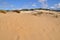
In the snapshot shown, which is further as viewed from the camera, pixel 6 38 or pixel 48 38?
pixel 48 38

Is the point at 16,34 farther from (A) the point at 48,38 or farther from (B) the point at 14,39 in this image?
(A) the point at 48,38

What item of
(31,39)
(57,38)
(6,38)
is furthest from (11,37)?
(57,38)

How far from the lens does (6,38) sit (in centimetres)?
479

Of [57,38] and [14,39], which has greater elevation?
[14,39]

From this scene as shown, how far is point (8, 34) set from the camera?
513 centimetres

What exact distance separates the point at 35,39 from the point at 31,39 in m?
0.14

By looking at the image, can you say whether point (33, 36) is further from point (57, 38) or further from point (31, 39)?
point (57, 38)

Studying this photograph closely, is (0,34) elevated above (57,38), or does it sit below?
above

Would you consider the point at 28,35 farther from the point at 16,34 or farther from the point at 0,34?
the point at 0,34

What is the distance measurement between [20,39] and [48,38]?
1.14m

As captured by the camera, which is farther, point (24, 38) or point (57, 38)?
point (57, 38)

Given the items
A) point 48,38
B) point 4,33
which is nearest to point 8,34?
point 4,33

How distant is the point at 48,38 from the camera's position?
5297 mm

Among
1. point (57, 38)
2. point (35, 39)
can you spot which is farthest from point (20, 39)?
point (57, 38)
